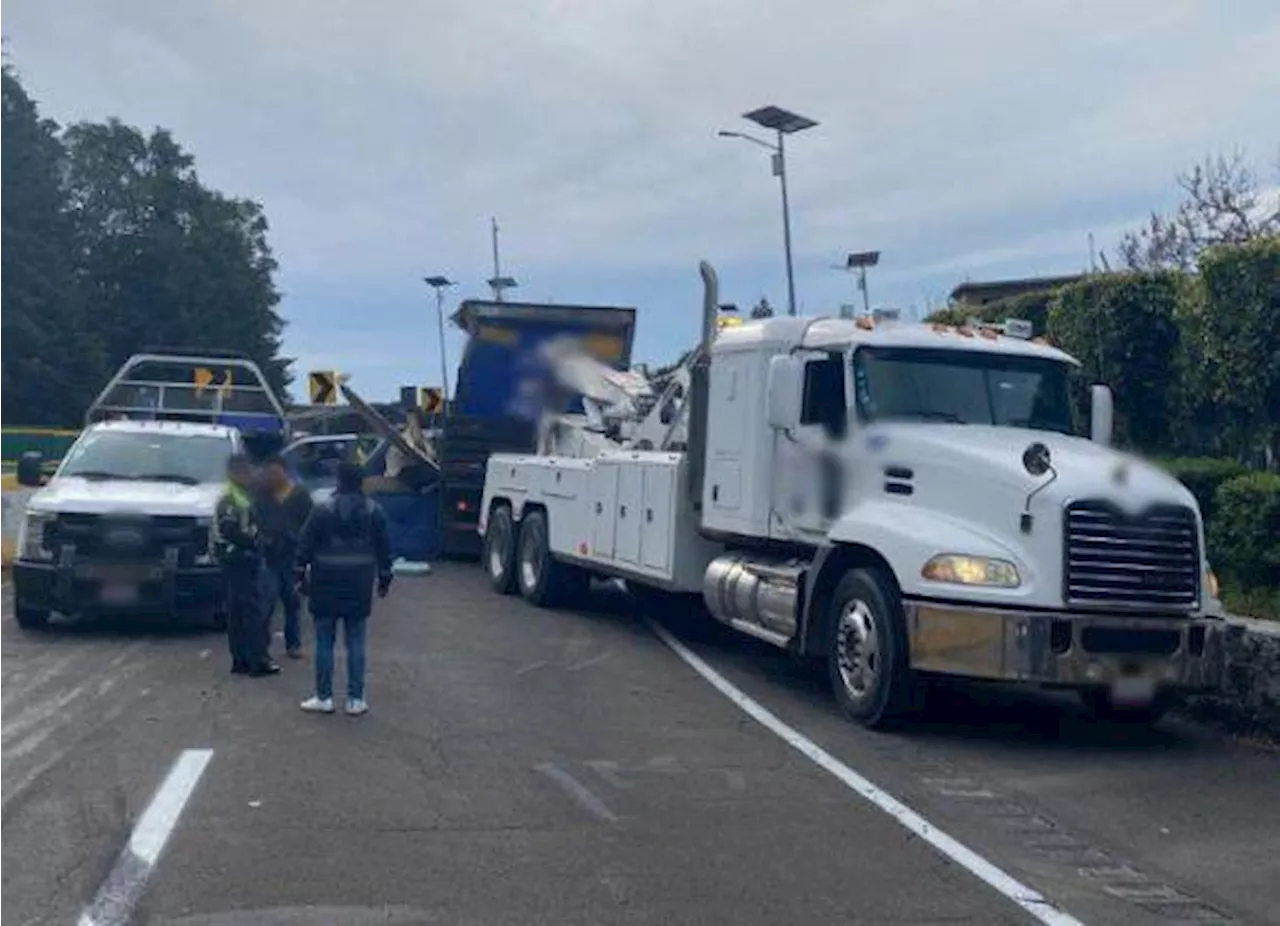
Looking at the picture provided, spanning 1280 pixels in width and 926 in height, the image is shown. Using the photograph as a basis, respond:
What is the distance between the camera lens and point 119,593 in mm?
13992

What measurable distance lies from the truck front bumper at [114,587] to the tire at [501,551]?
18.1 ft

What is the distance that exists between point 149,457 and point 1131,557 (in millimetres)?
9286

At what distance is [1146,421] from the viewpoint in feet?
57.0

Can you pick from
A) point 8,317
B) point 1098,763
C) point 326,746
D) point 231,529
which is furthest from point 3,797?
point 8,317

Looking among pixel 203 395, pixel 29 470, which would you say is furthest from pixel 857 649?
pixel 203 395

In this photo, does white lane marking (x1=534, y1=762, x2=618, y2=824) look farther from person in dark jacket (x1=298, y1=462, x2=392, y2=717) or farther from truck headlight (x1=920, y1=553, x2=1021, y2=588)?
truck headlight (x1=920, y1=553, x2=1021, y2=588)

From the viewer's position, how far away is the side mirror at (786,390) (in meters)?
12.0

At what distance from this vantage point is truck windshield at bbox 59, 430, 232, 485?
15180 mm

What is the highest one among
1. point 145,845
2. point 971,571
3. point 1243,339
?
point 1243,339

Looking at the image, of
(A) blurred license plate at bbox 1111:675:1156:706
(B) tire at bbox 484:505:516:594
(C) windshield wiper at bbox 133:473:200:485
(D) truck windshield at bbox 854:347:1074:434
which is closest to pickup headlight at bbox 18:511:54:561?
(C) windshield wiper at bbox 133:473:200:485

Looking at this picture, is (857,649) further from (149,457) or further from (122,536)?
(149,457)

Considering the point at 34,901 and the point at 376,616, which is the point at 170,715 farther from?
the point at 376,616

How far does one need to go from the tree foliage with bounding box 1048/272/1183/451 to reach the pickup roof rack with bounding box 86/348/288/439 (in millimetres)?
9634

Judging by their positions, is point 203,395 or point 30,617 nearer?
point 30,617
